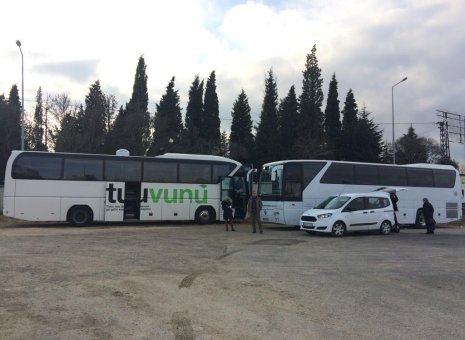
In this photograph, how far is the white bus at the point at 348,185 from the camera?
21859mm

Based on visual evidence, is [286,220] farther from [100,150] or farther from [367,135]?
[367,135]

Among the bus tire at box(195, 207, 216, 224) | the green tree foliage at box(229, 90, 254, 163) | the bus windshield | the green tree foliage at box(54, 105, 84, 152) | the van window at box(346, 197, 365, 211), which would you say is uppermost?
the green tree foliage at box(229, 90, 254, 163)

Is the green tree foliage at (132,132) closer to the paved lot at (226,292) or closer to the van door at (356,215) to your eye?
the van door at (356,215)

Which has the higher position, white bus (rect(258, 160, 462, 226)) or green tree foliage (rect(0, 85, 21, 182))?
green tree foliage (rect(0, 85, 21, 182))

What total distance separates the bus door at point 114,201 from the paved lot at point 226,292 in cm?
774

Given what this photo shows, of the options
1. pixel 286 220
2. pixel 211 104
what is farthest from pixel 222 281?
pixel 211 104

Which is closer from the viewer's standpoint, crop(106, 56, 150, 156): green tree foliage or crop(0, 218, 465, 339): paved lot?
crop(0, 218, 465, 339): paved lot

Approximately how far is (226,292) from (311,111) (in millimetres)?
51294

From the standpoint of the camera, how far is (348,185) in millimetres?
23062

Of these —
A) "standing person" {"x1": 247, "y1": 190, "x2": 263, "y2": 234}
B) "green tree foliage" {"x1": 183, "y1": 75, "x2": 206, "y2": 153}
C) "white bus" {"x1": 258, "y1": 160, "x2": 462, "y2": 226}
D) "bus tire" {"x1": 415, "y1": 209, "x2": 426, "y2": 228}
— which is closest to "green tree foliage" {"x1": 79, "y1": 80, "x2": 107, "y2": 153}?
"green tree foliage" {"x1": 183, "y1": 75, "x2": 206, "y2": 153}

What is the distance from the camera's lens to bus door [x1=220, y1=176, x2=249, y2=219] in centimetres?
2475

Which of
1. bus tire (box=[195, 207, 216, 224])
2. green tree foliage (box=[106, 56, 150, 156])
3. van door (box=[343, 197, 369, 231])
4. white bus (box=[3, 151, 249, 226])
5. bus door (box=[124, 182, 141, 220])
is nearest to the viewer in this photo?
van door (box=[343, 197, 369, 231])

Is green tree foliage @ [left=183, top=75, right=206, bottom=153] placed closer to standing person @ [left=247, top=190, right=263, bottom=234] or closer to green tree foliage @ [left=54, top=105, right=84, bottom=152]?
green tree foliage @ [left=54, top=105, right=84, bottom=152]

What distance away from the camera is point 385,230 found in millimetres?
20078
